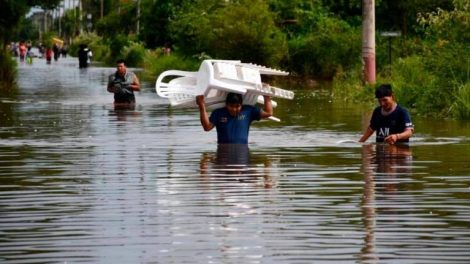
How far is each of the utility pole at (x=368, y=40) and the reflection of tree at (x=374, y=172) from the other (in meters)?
18.5

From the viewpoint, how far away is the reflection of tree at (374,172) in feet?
35.9

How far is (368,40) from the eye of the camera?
4003 centimetres

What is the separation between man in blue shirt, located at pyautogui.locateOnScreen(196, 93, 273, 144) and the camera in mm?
19859

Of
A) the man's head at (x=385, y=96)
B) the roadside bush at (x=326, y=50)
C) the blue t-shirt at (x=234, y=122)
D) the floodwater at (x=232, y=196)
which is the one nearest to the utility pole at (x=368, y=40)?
the roadside bush at (x=326, y=50)

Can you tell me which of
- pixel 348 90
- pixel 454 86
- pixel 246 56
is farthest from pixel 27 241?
pixel 246 56

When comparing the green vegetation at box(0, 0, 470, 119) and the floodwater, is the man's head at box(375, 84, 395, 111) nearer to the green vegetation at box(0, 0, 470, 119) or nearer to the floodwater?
the floodwater

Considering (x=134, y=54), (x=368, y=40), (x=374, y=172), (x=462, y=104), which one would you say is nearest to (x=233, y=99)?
(x=374, y=172)

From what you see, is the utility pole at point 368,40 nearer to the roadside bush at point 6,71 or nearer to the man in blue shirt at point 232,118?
the roadside bush at point 6,71

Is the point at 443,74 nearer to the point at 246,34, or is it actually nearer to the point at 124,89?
the point at 124,89

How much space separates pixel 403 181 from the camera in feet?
52.0

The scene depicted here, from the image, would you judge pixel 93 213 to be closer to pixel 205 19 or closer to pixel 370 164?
pixel 370 164

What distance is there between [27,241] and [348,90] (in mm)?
28108

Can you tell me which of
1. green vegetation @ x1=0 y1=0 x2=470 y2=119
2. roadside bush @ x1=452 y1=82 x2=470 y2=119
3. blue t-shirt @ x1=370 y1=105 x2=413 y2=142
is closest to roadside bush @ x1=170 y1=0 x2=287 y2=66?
green vegetation @ x1=0 y1=0 x2=470 y2=119

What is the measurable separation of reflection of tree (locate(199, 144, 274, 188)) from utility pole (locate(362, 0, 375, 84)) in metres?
19.4
